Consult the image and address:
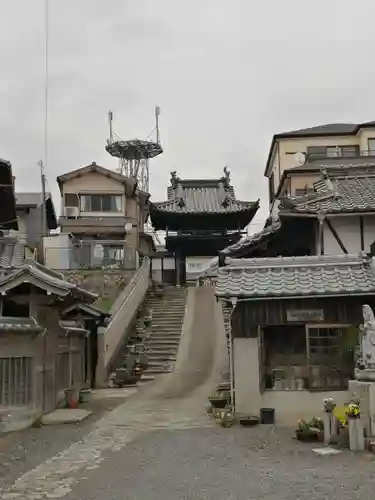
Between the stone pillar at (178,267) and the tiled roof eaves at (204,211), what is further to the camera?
the stone pillar at (178,267)

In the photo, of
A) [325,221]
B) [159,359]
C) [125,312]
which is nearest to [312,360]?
[325,221]

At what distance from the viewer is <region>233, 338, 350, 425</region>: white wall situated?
1475cm

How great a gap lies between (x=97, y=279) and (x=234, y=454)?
82.3 feet

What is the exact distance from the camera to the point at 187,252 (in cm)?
4594

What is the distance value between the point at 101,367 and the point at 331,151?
76.2ft

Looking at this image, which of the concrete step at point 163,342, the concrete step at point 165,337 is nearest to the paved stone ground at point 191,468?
the concrete step at point 163,342

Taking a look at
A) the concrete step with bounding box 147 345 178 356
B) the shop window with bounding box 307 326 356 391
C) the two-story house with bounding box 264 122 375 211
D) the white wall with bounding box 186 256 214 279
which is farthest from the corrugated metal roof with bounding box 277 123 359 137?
the shop window with bounding box 307 326 356 391

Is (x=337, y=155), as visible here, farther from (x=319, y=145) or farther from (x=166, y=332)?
(x=166, y=332)

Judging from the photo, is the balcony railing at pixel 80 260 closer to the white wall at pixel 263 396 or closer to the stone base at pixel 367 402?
the white wall at pixel 263 396

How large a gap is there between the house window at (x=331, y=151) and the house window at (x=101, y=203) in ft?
46.0

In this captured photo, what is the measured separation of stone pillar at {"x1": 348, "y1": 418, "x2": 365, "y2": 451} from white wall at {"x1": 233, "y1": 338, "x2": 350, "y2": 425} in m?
3.44

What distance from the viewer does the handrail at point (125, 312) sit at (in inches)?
1006

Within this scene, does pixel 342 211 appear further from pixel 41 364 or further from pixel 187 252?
pixel 187 252

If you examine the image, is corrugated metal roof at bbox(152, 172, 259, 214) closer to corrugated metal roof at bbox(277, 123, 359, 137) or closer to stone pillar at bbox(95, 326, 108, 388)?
corrugated metal roof at bbox(277, 123, 359, 137)
